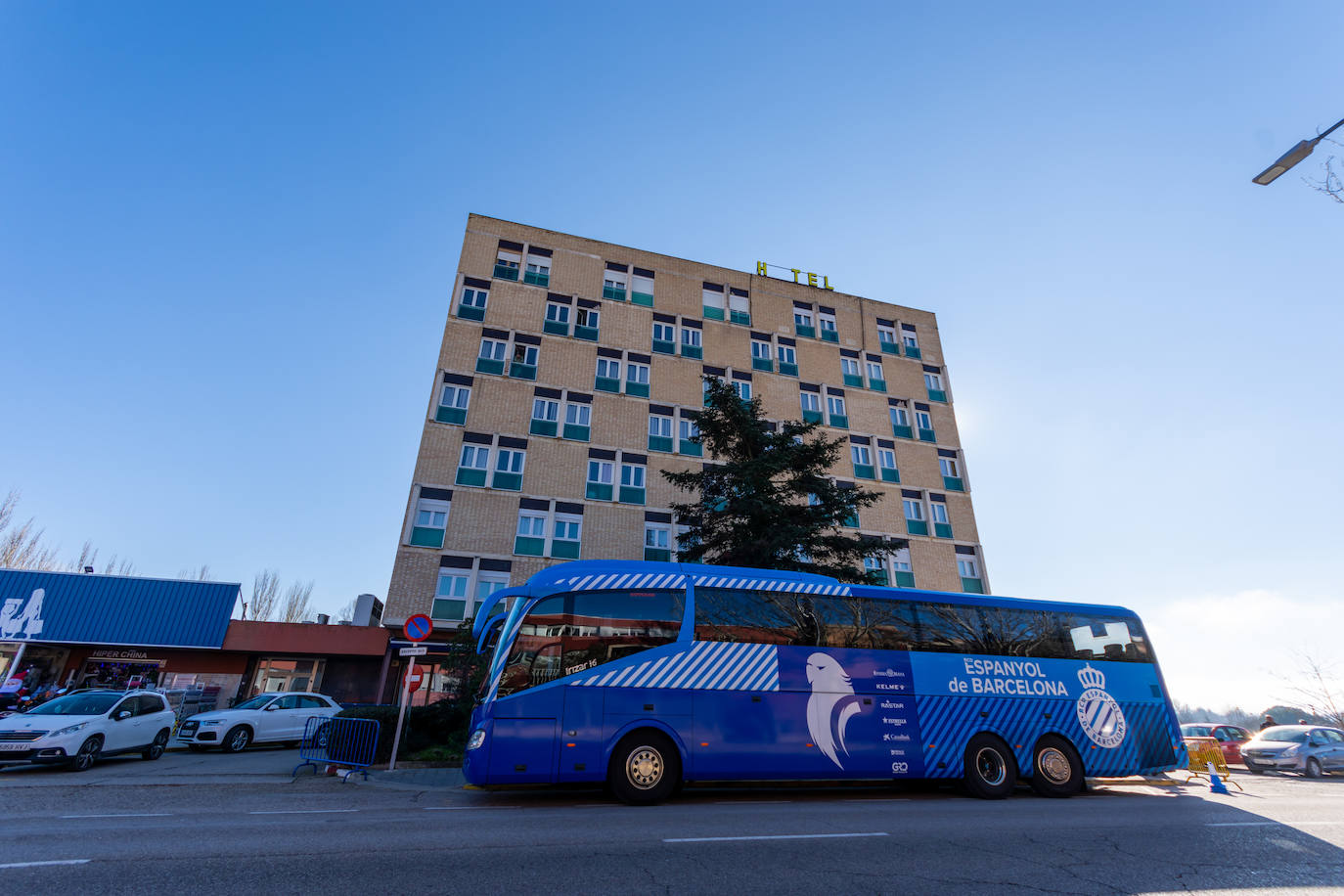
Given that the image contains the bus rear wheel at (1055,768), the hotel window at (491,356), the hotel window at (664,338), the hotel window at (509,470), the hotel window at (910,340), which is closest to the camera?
the bus rear wheel at (1055,768)

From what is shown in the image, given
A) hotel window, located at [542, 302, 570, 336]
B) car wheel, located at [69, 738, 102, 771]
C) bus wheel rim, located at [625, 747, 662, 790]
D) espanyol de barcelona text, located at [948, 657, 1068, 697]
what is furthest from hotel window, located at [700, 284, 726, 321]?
car wheel, located at [69, 738, 102, 771]

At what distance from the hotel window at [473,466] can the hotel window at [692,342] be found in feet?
37.7

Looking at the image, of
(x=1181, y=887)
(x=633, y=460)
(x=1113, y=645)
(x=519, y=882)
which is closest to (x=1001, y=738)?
(x=1113, y=645)

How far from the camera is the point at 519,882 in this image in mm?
4688

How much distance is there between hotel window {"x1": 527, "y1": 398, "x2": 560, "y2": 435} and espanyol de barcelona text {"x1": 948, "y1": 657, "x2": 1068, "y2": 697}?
20576mm

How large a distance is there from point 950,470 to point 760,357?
12336 mm

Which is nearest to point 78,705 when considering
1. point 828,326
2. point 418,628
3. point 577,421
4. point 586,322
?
point 418,628

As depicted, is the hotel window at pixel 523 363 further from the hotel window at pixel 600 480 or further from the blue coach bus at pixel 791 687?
the blue coach bus at pixel 791 687

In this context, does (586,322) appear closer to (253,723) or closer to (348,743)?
(253,723)

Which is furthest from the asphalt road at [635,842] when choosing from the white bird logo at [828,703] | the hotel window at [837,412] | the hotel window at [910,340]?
the hotel window at [910,340]

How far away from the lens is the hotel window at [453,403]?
26.6 meters

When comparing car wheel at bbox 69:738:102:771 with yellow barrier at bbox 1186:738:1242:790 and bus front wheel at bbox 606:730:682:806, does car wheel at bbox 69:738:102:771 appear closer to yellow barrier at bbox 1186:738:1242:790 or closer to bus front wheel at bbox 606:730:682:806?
bus front wheel at bbox 606:730:682:806

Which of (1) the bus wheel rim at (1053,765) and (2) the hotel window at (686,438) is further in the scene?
(2) the hotel window at (686,438)

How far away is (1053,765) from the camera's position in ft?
34.8
